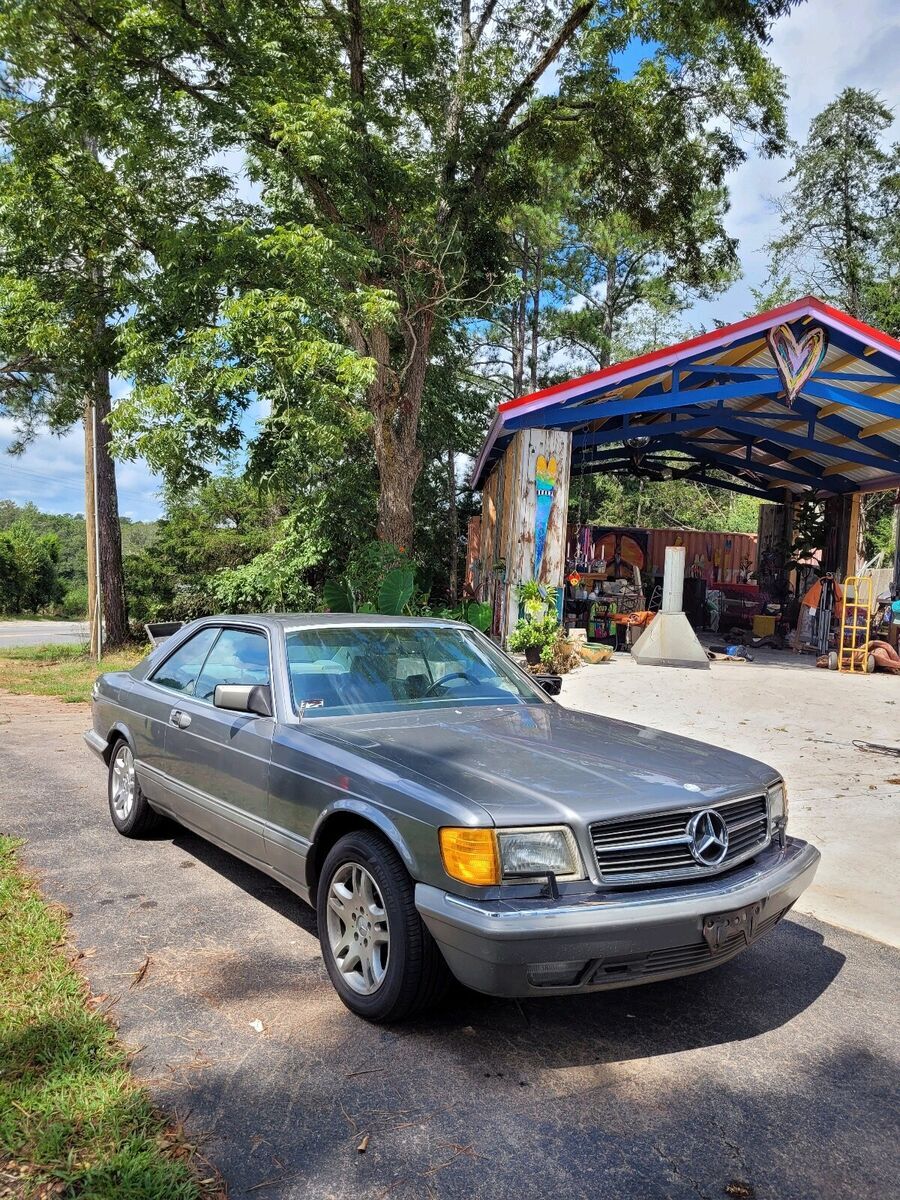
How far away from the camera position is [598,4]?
14.1 meters

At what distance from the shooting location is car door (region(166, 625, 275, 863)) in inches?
151

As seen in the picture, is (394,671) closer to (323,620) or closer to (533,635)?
(323,620)

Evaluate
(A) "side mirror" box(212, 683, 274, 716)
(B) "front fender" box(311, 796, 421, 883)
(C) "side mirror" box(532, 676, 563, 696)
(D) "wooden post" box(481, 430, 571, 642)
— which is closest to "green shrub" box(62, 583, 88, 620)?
(D) "wooden post" box(481, 430, 571, 642)

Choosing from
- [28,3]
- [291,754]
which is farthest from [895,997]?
[28,3]

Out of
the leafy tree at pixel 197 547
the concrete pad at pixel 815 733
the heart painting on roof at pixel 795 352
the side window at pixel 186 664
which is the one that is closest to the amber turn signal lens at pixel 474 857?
the side window at pixel 186 664

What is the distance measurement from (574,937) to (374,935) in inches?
32.3

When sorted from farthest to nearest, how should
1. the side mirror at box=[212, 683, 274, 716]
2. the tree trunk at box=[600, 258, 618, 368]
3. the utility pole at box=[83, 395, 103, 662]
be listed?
the tree trunk at box=[600, 258, 618, 368] < the utility pole at box=[83, 395, 103, 662] < the side mirror at box=[212, 683, 274, 716]

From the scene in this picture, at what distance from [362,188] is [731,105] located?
7521 millimetres

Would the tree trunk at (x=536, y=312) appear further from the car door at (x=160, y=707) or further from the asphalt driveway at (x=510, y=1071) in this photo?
the asphalt driveway at (x=510, y=1071)

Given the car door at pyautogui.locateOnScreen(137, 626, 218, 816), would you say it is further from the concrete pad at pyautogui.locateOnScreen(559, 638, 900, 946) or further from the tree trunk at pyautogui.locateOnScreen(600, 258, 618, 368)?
the tree trunk at pyautogui.locateOnScreen(600, 258, 618, 368)

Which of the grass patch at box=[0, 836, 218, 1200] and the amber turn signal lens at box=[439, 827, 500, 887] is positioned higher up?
the amber turn signal lens at box=[439, 827, 500, 887]

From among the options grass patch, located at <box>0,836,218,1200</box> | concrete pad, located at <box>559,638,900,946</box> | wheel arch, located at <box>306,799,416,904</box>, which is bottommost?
concrete pad, located at <box>559,638,900,946</box>

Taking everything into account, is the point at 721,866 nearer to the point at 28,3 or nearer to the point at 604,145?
the point at 28,3

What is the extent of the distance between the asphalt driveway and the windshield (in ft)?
3.63
